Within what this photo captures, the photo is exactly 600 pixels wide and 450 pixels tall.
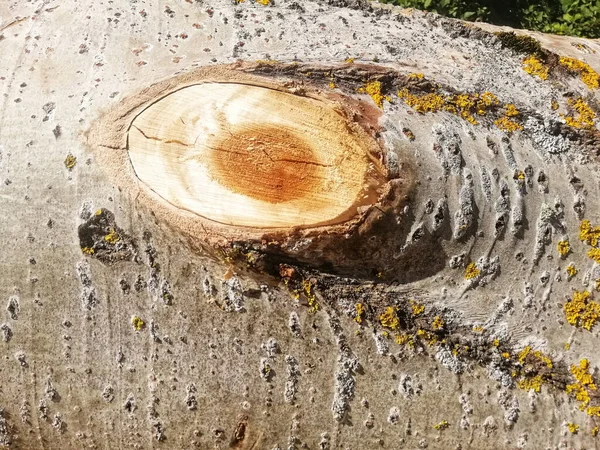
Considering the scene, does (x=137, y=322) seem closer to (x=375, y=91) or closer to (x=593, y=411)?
(x=375, y=91)

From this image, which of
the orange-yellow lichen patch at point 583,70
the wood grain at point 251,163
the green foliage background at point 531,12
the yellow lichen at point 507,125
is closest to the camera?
the wood grain at point 251,163

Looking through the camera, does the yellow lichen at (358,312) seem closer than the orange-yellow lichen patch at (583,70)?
Yes

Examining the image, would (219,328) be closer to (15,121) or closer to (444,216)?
(444,216)

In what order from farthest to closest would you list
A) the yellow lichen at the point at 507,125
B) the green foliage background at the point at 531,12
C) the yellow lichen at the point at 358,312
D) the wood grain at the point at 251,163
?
1. the green foliage background at the point at 531,12
2. the yellow lichen at the point at 507,125
3. the yellow lichen at the point at 358,312
4. the wood grain at the point at 251,163

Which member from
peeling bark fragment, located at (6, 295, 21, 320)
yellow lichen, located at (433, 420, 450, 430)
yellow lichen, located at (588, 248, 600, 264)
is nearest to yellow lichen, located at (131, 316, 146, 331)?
peeling bark fragment, located at (6, 295, 21, 320)

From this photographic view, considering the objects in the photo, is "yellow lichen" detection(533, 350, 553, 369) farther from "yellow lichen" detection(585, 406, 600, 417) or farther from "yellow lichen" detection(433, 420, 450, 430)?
"yellow lichen" detection(433, 420, 450, 430)

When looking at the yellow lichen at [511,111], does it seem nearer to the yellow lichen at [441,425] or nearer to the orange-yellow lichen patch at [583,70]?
the orange-yellow lichen patch at [583,70]

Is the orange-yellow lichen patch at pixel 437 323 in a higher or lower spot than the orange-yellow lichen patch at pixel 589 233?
lower

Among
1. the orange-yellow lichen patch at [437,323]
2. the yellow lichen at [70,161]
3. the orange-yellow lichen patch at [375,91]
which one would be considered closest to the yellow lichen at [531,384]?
the orange-yellow lichen patch at [437,323]
